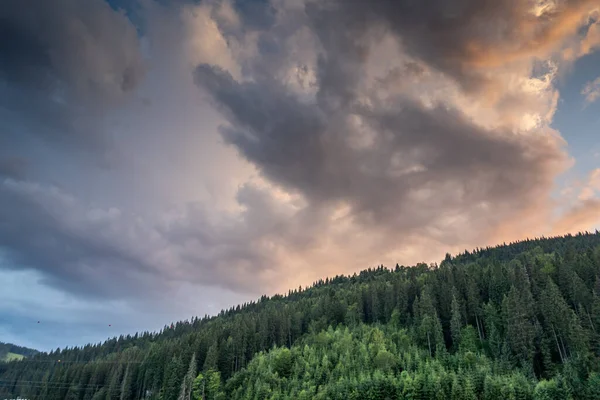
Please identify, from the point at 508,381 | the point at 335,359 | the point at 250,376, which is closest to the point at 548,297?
the point at 508,381

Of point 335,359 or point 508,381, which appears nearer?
point 508,381

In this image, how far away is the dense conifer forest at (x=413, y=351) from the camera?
98900mm

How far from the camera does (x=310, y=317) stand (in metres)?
199

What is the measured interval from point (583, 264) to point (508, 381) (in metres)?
73.7

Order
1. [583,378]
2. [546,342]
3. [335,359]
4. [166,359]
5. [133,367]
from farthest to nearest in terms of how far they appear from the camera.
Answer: [133,367] → [166,359] → [335,359] → [546,342] → [583,378]

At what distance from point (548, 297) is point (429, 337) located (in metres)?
41.6

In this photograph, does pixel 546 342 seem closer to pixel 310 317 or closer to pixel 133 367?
pixel 310 317

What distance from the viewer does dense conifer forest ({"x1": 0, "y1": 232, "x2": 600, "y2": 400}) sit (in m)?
98.9

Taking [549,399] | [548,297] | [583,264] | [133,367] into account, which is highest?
[583,264]

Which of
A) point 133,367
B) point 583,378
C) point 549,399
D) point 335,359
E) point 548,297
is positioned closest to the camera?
point 549,399

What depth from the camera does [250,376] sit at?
136m

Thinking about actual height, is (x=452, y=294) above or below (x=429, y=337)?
above

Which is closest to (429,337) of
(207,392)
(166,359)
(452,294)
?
(452,294)

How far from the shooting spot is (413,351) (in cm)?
12812
